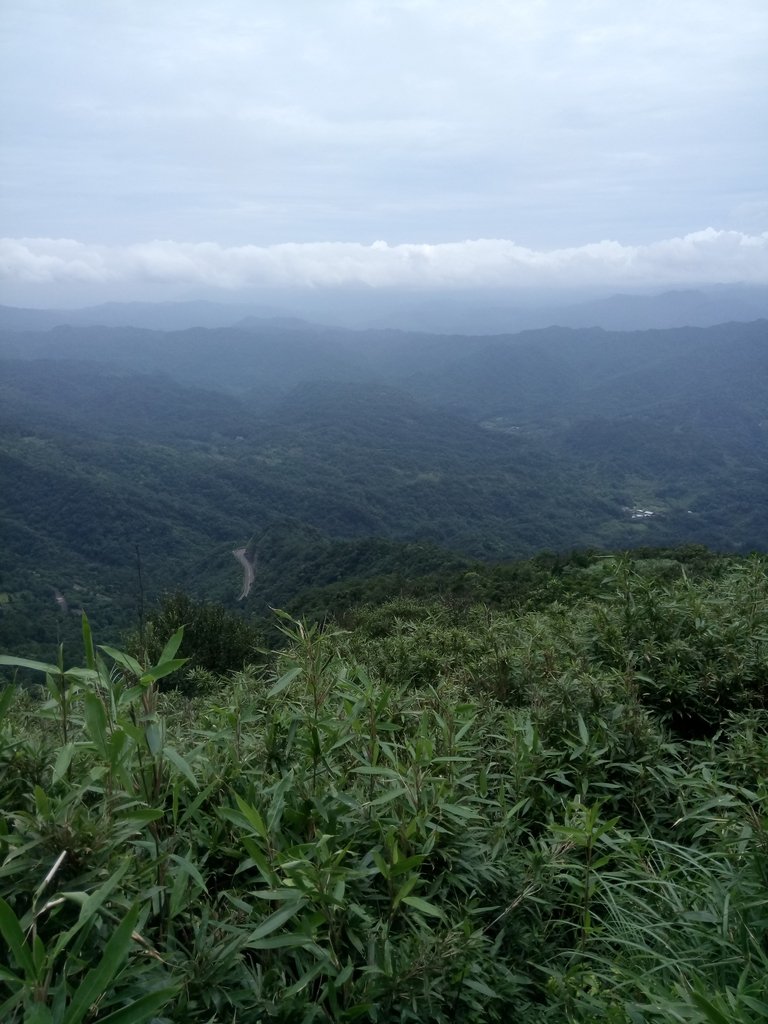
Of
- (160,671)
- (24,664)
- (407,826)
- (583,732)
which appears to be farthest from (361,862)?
(583,732)

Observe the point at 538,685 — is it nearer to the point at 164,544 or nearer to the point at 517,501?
the point at 164,544

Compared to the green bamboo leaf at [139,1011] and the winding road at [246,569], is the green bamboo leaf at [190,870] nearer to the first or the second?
the green bamboo leaf at [139,1011]

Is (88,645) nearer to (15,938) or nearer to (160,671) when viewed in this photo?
(160,671)

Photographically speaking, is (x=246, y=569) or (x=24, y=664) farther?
(x=246, y=569)

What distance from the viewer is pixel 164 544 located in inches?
2707

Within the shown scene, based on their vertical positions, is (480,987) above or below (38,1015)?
below

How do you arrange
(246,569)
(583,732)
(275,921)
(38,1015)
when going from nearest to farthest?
(38,1015) → (275,921) → (583,732) → (246,569)

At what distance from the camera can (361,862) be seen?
160 centimetres

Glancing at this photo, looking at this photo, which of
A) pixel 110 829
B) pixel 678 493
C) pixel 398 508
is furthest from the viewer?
pixel 678 493

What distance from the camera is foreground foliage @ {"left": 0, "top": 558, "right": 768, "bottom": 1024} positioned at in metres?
1.28

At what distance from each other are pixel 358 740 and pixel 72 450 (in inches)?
3969

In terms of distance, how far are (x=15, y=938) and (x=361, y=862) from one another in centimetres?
79

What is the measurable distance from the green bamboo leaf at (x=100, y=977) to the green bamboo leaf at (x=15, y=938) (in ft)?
0.26

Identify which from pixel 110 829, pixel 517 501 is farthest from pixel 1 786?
pixel 517 501
